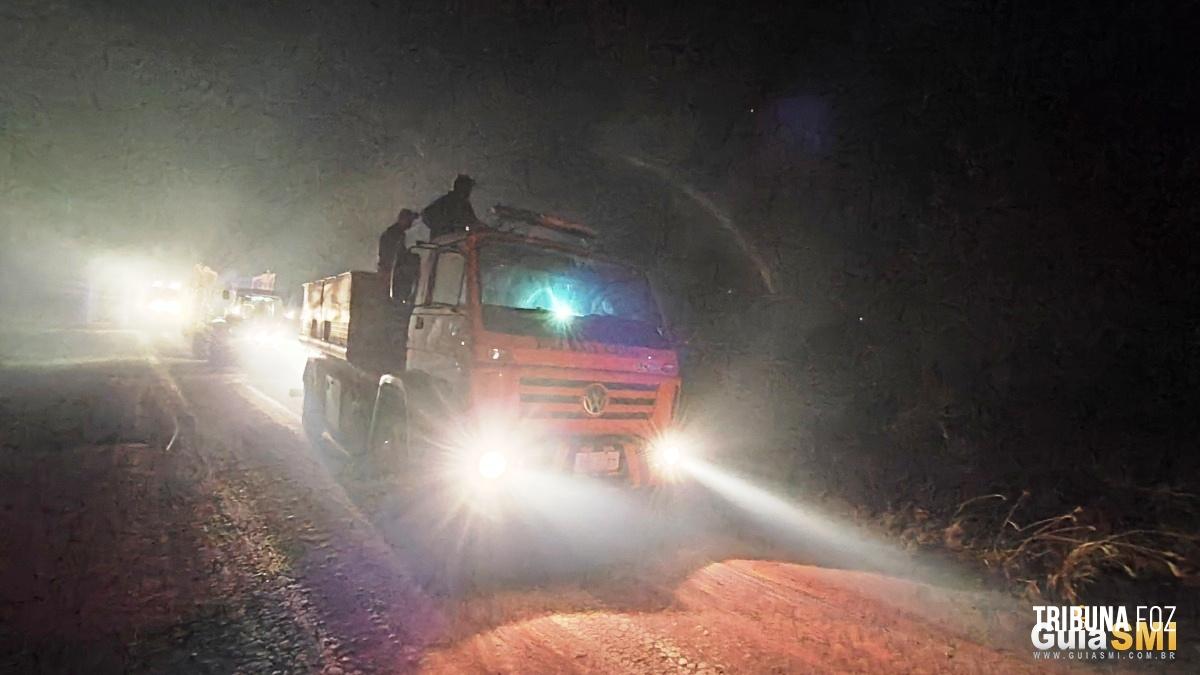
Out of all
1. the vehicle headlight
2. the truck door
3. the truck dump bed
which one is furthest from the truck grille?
the truck dump bed

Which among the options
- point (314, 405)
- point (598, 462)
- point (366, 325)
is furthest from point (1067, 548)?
point (314, 405)

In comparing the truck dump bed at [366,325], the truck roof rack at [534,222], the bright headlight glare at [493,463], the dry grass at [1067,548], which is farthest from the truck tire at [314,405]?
the dry grass at [1067,548]

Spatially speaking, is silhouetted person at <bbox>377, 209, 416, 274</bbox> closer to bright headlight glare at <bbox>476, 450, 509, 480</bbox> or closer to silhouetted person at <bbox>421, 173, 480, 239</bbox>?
silhouetted person at <bbox>421, 173, 480, 239</bbox>

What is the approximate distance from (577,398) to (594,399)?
0.56 feet

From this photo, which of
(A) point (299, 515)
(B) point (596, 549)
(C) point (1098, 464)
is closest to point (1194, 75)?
(C) point (1098, 464)

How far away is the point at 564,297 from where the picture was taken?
579cm

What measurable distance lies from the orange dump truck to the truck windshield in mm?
12

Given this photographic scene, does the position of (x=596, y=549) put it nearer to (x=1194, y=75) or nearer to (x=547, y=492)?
(x=547, y=492)

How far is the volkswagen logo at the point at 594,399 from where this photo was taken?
17.6 feet

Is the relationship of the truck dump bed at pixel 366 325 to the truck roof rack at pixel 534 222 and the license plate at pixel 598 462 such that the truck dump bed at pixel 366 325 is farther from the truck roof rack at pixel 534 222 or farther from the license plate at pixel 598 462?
the license plate at pixel 598 462

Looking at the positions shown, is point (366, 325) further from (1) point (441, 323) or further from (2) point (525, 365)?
(2) point (525, 365)

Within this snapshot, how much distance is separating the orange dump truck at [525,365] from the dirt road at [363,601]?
79 cm

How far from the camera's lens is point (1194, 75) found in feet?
19.9

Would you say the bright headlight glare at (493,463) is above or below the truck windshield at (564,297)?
below
